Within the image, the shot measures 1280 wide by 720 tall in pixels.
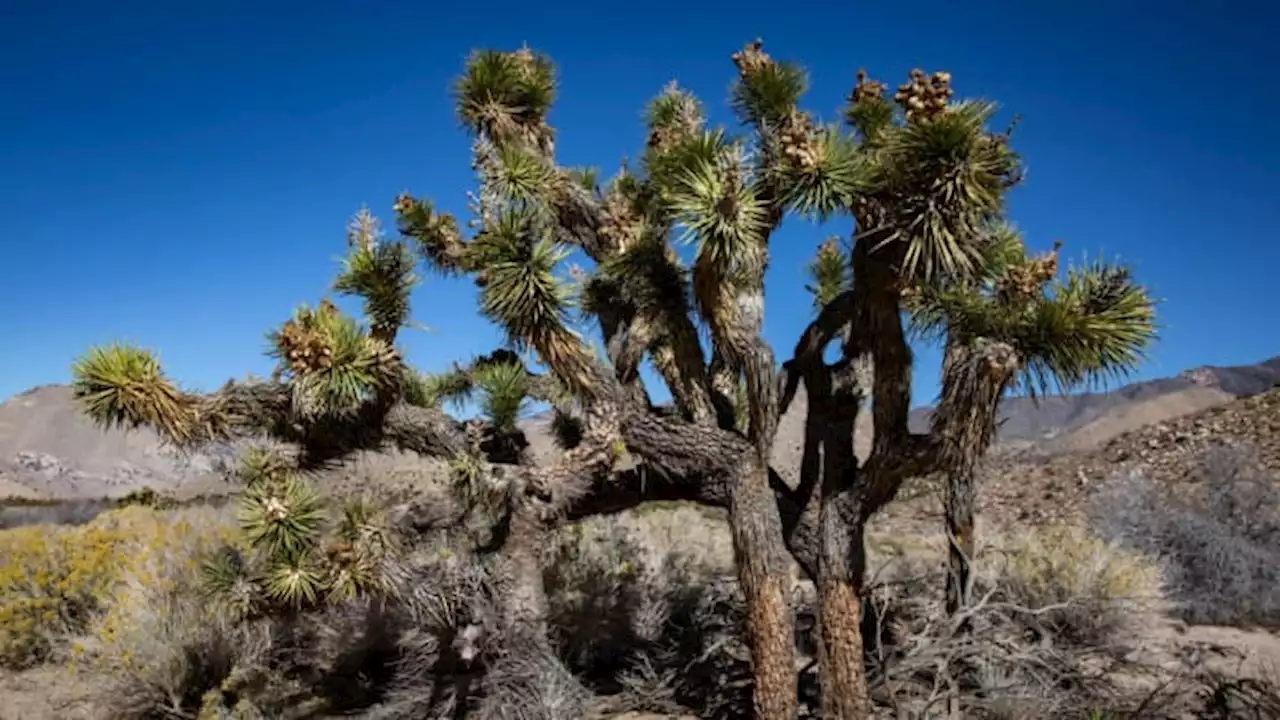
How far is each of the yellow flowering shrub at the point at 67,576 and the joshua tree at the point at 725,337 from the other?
119 inches

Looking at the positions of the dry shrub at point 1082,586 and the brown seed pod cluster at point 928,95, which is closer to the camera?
the brown seed pod cluster at point 928,95

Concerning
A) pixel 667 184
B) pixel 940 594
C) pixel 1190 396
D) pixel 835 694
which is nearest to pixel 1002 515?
pixel 940 594

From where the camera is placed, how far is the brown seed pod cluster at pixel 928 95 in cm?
518

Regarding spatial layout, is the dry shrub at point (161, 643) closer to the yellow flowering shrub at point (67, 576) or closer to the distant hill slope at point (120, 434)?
the yellow flowering shrub at point (67, 576)

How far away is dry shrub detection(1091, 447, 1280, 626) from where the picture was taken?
377 inches

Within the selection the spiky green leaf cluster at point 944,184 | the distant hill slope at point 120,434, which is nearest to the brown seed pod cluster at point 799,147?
the spiky green leaf cluster at point 944,184

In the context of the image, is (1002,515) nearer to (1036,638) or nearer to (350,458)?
(1036,638)

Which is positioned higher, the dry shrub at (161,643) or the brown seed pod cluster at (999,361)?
the brown seed pod cluster at (999,361)

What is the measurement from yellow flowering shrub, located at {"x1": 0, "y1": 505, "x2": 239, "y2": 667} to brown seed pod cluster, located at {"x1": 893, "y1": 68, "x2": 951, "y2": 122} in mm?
6973

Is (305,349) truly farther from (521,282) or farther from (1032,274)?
(1032,274)

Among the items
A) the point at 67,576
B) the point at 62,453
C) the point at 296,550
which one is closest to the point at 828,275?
the point at 296,550

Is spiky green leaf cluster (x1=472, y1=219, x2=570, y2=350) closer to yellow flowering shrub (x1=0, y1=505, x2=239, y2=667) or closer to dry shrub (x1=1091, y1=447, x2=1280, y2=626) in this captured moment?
yellow flowering shrub (x1=0, y1=505, x2=239, y2=667)

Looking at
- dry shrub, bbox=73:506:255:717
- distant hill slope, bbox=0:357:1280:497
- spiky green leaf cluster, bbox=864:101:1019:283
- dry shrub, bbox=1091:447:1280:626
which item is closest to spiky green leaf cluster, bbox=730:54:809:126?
spiky green leaf cluster, bbox=864:101:1019:283

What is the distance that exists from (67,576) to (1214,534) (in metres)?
12.0
